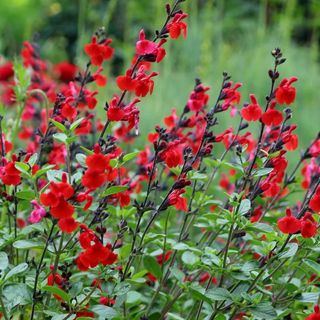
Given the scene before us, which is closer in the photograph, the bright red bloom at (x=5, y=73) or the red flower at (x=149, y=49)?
the red flower at (x=149, y=49)

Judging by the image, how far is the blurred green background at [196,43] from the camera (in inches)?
241

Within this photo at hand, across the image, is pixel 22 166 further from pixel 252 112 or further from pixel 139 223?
pixel 252 112

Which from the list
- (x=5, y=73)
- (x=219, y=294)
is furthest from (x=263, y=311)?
(x=5, y=73)

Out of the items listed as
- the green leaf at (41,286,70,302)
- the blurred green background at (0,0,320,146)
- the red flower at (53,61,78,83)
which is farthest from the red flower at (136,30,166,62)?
the red flower at (53,61,78,83)

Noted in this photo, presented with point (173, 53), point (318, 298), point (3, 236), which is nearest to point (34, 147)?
point (3, 236)

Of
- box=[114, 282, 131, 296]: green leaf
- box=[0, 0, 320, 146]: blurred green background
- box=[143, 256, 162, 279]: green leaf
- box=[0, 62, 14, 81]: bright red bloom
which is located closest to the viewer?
box=[114, 282, 131, 296]: green leaf

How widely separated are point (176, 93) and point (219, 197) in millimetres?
2316

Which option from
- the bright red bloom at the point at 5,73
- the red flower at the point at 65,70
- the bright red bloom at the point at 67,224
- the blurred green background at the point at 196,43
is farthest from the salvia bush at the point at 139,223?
the red flower at the point at 65,70

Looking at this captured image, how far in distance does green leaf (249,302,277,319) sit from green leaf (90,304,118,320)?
1.06 ft

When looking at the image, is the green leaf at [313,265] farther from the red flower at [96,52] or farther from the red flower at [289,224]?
the red flower at [96,52]

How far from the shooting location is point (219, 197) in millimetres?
4398

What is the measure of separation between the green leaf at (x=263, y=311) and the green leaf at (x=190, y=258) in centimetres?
24

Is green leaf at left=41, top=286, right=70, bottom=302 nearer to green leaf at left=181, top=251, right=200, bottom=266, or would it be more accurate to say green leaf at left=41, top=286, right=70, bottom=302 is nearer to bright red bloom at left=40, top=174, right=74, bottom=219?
bright red bloom at left=40, top=174, right=74, bottom=219

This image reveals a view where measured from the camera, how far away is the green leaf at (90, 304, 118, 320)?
156 centimetres
